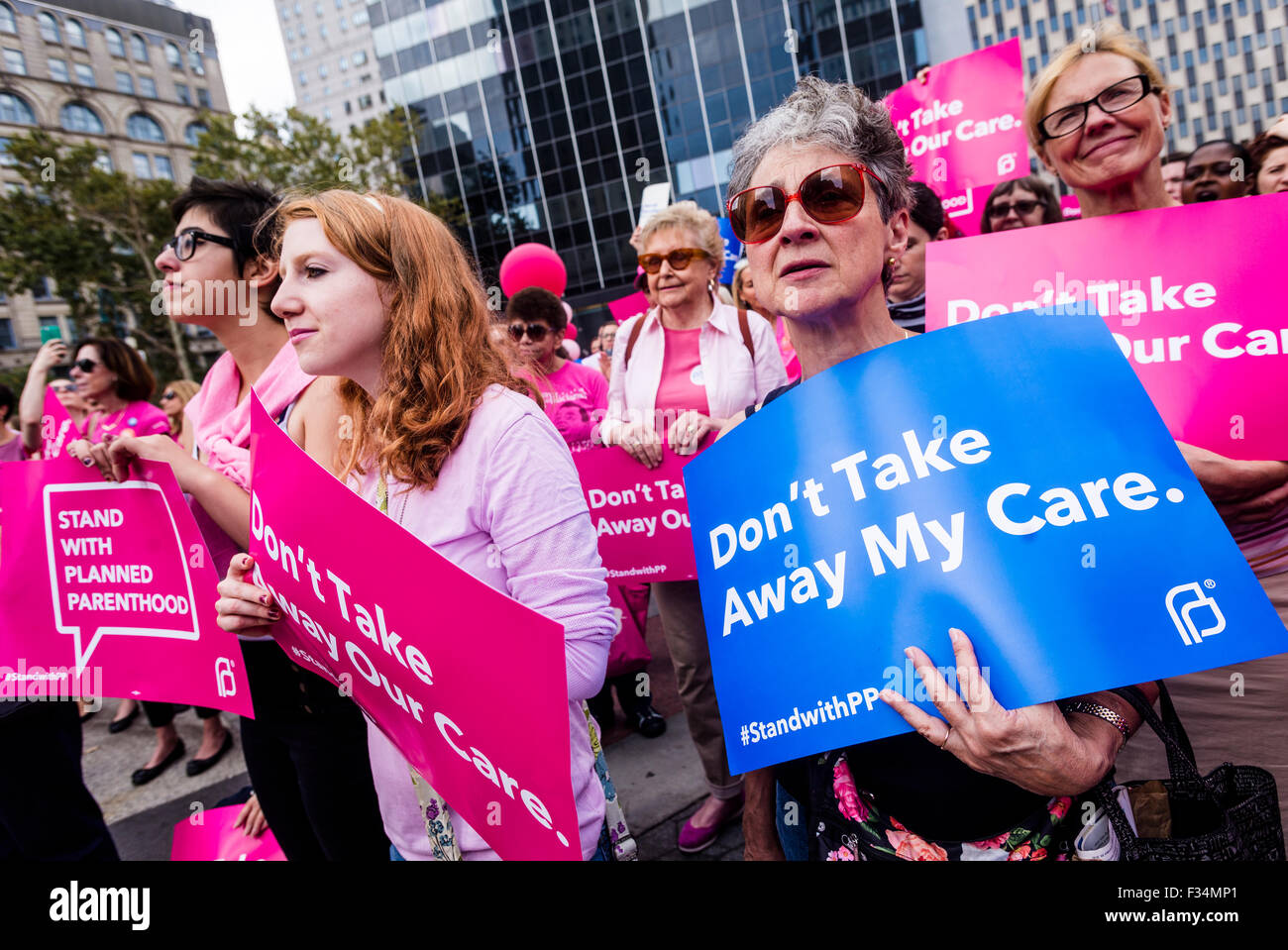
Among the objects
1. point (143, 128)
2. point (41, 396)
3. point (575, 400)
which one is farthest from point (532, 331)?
point (143, 128)

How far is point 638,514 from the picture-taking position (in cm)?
274

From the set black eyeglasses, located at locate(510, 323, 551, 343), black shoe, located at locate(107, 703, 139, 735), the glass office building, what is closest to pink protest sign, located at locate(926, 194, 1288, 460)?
black eyeglasses, located at locate(510, 323, 551, 343)

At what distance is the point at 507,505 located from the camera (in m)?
1.28

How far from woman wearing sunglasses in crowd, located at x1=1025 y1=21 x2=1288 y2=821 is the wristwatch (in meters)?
0.69

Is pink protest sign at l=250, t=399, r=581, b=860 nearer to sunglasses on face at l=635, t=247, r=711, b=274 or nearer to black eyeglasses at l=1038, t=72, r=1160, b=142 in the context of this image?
black eyeglasses at l=1038, t=72, r=1160, b=142

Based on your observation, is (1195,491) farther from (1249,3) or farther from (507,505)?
(1249,3)

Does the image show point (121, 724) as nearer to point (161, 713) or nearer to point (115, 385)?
point (161, 713)

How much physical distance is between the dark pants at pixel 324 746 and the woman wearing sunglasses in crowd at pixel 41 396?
302 cm

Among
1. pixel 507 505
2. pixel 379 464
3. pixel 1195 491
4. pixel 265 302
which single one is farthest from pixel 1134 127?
pixel 265 302

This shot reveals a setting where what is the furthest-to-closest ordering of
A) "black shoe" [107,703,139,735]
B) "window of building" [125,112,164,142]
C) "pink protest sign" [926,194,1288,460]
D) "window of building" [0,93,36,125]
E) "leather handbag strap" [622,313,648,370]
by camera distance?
1. "window of building" [125,112,164,142]
2. "window of building" [0,93,36,125]
3. "black shoe" [107,703,139,735]
4. "leather handbag strap" [622,313,648,370]
5. "pink protest sign" [926,194,1288,460]

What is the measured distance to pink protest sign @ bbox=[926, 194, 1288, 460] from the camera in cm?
138

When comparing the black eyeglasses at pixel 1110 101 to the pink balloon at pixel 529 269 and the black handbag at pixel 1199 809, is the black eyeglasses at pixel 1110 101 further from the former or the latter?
the pink balloon at pixel 529 269

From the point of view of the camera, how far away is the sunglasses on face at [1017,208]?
3.51m

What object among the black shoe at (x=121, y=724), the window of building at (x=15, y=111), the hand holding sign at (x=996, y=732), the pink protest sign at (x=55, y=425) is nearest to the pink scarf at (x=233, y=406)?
the pink protest sign at (x=55, y=425)
